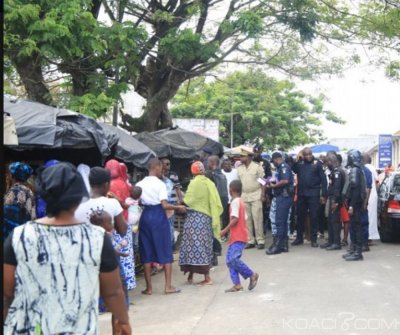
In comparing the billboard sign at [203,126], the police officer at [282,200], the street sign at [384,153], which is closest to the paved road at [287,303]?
the police officer at [282,200]

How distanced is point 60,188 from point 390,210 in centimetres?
1007

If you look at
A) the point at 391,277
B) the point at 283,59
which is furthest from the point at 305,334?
the point at 283,59

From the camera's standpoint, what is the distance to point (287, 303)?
7223 mm

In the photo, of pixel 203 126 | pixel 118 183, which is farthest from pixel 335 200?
pixel 203 126

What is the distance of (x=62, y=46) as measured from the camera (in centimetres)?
1141

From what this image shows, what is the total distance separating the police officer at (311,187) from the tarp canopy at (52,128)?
186 inches

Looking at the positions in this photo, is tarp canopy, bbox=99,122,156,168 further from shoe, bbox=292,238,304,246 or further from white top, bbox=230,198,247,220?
shoe, bbox=292,238,304,246

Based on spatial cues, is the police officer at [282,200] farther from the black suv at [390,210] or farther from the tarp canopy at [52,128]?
the tarp canopy at [52,128]

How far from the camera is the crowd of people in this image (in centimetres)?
301

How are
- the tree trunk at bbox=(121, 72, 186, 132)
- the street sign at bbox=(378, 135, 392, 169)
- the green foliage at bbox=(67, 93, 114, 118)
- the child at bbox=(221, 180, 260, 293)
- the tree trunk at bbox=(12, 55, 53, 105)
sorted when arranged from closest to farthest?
the child at bbox=(221, 180, 260, 293), the green foliage at bbox=(67, 93, 114, 118), the tree trunk at bbox=(12, 55, 53, 105), the tree trunk at bbox=(121, 72, 186, 132), the street sign at bbox=(378, 135, 392, 169)

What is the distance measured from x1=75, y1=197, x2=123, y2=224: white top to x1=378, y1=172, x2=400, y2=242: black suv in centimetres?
811

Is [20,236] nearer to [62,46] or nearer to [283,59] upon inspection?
[62,46]

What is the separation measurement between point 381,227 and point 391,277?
3.83 m

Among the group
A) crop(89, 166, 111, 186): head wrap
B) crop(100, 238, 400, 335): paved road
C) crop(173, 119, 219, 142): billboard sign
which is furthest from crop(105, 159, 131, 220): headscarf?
crop(173, 119, 219, 142): billboard sign
